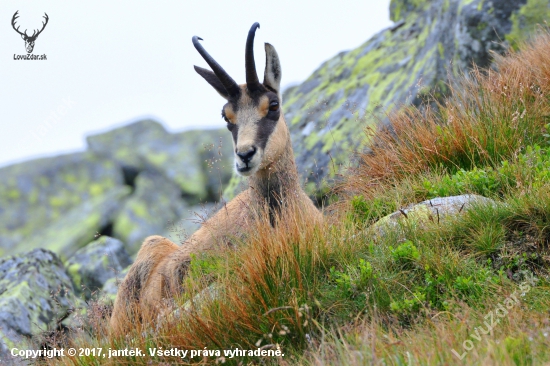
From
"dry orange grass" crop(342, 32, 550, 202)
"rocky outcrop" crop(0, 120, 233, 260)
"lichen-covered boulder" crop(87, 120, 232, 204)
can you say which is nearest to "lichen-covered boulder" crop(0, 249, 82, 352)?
"dry orange grass" crop(342, 32, 550, 202)

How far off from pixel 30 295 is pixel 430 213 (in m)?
6.51

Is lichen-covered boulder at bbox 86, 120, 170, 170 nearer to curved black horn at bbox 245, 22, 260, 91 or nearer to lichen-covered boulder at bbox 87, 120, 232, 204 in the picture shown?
lichen-covered boulder at bbox 87, 120, 232, 204

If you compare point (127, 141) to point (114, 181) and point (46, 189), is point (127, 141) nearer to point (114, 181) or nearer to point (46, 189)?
point (114, 181)

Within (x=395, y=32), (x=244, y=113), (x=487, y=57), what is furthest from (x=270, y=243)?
(x=395, y=32)

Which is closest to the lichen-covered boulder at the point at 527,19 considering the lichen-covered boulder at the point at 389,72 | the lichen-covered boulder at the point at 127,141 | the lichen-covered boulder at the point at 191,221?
the lichen-covered boulder at the point at 389,72

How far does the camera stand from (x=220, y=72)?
318 inches

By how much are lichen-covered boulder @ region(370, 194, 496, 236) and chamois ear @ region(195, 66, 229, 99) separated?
3.15 metres

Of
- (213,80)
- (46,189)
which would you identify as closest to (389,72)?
(213,80)

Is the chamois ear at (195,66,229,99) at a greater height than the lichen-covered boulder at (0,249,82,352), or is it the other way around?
the chamois ear at (195,66,229,99)

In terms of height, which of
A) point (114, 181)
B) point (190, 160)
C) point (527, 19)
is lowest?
point (190, 160)

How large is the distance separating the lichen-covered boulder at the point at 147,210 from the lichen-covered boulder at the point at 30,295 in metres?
8.79

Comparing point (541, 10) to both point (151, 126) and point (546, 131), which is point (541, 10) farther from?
point (151, 126)

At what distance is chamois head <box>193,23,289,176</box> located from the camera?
750cm

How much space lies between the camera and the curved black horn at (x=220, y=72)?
7902mm
